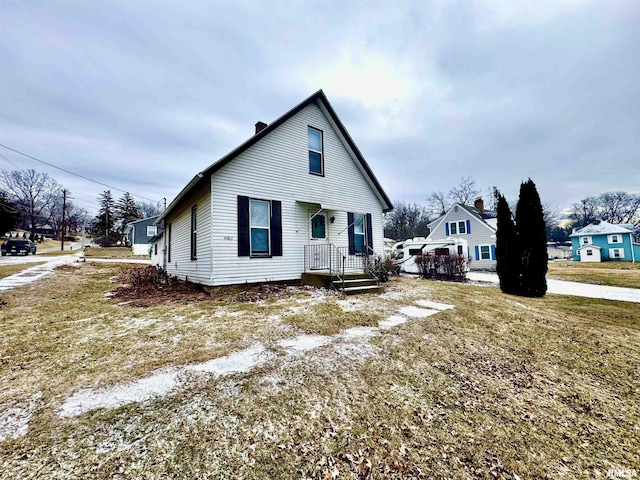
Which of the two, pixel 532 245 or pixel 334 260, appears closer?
pixel 532 245

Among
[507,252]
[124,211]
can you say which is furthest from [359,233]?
[124,211]

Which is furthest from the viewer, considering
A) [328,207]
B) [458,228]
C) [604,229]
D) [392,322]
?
[604,229]

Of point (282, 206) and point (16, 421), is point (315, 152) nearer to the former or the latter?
point (282, 206)

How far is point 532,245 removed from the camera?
9.53 meters

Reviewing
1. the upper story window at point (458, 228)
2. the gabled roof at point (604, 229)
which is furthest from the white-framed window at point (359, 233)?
the gabled roof at point (604, 229)

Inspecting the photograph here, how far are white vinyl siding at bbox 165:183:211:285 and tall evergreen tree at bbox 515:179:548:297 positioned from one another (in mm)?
11061

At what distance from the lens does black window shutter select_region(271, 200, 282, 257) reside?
856 centimetres

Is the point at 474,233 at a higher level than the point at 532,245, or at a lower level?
higher

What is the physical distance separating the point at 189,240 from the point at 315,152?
230 inches

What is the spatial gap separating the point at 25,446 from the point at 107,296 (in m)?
7.11

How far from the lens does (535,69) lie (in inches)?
471

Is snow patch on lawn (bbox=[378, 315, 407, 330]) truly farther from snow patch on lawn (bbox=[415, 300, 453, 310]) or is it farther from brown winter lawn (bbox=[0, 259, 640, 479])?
snow patch on lawn (bbox=[415, 300, 453, 310])

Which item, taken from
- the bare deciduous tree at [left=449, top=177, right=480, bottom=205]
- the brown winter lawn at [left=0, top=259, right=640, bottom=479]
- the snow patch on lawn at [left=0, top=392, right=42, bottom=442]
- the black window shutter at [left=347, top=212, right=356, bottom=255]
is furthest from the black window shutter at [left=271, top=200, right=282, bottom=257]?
the bare deciduous tree at [left=449, top=177, right=480, bottom=205]

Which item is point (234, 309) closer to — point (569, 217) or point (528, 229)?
point (528, 229)
